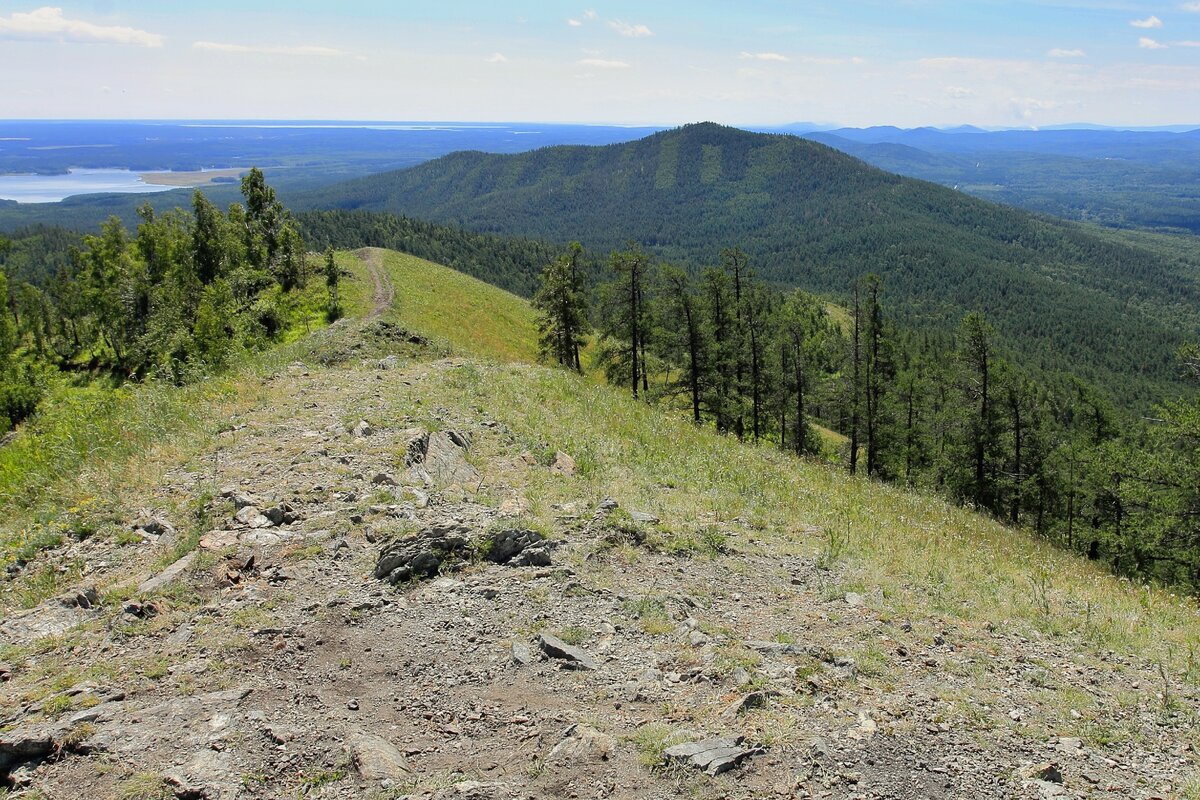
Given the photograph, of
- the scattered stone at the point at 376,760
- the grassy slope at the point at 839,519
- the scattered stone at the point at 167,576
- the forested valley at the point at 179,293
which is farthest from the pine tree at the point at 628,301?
the scattered stone at the point at 376,760

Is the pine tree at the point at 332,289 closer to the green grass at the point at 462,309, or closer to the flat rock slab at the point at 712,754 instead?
the green grass at the point at 462,309

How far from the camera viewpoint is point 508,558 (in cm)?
921

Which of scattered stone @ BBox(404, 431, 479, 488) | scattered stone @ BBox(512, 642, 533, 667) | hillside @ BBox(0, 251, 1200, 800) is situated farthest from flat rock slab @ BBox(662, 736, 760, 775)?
scattered stone @ BBox(404, 431, 479, 488)

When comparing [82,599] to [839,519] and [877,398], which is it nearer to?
[839,519]

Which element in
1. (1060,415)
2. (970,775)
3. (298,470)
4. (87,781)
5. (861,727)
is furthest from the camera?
(1060,415)

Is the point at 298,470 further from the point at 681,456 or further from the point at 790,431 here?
the point at 790,431

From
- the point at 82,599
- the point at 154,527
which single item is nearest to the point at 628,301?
the point at 154,527

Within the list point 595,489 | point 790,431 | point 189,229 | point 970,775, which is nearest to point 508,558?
point 595,489

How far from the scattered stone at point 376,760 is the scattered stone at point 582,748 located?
1305mm

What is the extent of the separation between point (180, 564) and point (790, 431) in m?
41.5

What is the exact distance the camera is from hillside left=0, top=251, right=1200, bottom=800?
18.2ft

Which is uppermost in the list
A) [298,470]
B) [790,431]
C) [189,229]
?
[189,229]

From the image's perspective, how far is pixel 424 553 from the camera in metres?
8.83

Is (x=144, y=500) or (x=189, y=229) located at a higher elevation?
(x=189, y=229)
